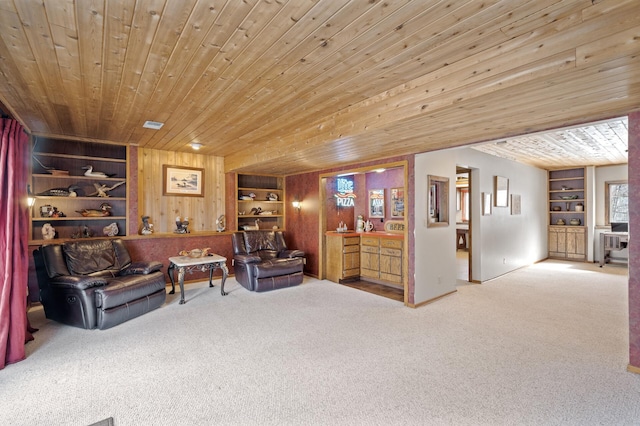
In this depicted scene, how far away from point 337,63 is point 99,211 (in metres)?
4.90

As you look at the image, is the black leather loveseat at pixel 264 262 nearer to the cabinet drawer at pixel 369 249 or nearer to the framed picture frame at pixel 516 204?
the cabinet drawer at pixel 369 249

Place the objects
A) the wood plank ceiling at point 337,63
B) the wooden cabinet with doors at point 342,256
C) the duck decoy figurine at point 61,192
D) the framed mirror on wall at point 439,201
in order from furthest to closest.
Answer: the wooden cabinet with doors at point 342,256 < the framed mirror on wall at point 439,201 < the duck decoy figurine at point 61,192 < the wood plank ceiling at point 337,63

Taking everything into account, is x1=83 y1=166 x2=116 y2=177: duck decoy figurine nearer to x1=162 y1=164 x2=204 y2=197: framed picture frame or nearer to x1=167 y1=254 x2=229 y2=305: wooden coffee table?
x1=162 y1=164 x2=204 y2=197: framed picture frame

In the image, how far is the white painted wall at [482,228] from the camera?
15.1ft

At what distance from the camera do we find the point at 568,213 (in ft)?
28.6

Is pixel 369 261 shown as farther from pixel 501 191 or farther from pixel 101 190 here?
pixel 101 190

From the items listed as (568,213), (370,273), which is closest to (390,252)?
(370,273)

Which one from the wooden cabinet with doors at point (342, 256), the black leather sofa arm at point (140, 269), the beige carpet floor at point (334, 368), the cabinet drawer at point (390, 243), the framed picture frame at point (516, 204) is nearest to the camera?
the beige carpet floor at point (334, 368)

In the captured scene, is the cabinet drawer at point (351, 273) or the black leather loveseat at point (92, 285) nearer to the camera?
the black leather loveseat at point (92, 285)

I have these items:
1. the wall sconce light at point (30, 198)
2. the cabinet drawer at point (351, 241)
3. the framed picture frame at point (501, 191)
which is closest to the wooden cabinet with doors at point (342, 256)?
the cabinet drawer at point (351, 241)

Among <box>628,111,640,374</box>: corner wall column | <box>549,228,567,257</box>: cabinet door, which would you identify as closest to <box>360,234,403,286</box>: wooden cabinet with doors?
<box>628,111,640,374</box>: corner wall column

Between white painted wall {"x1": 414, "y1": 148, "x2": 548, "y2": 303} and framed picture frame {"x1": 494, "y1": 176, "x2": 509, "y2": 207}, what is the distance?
0.40ft

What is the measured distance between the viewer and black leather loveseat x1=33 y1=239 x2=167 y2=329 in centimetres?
356

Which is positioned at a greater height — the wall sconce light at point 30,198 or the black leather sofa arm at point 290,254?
the wall sconce light at point 30,198
